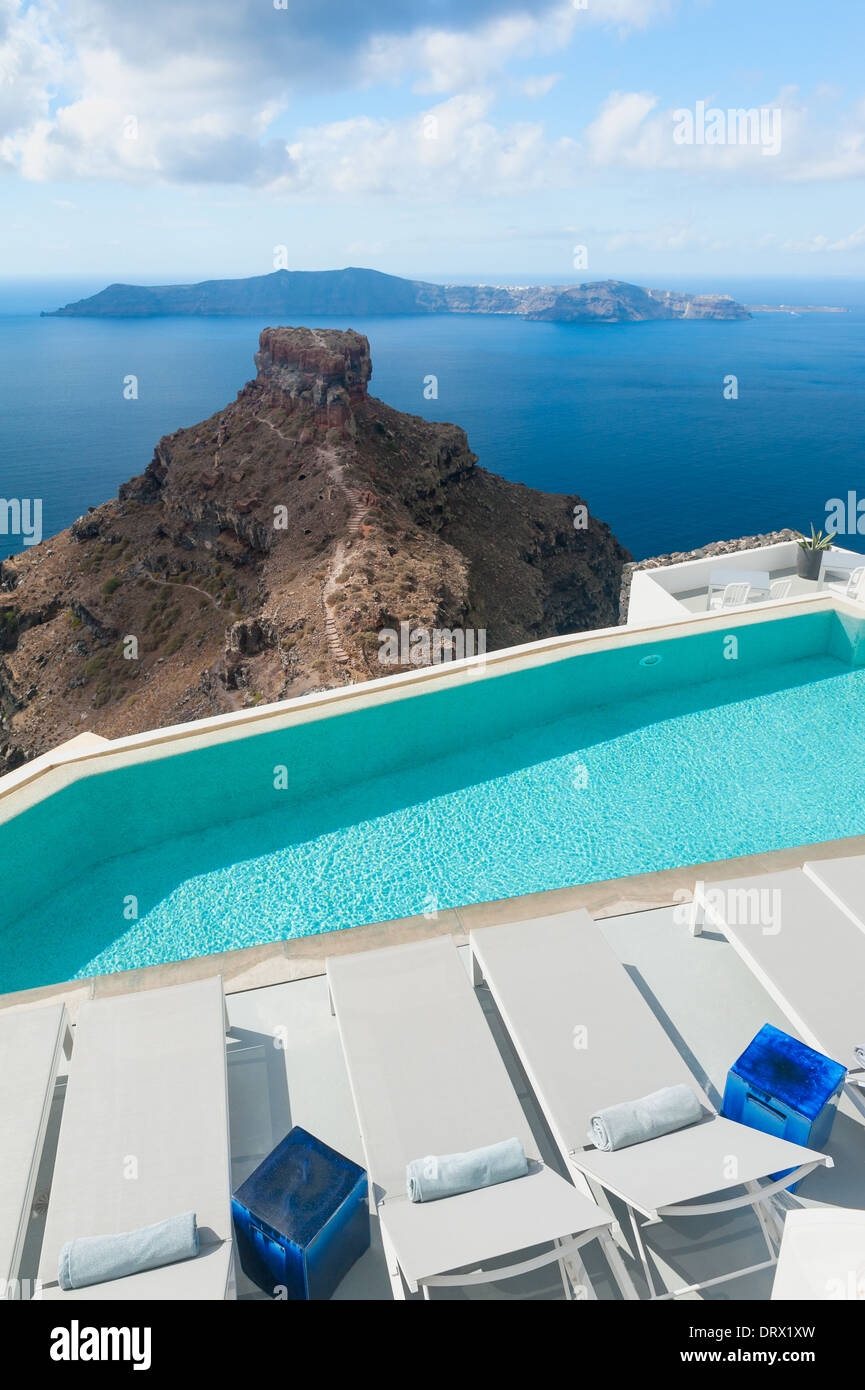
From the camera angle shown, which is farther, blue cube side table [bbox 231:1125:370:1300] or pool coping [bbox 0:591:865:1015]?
pool coping [bbox 0:591:865:1015]

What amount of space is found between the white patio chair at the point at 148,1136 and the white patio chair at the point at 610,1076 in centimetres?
128

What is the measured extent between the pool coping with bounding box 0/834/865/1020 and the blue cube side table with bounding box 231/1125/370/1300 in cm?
134

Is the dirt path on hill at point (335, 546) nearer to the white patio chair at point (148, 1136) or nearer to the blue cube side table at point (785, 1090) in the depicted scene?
the white patio chair at point (148, 1136)

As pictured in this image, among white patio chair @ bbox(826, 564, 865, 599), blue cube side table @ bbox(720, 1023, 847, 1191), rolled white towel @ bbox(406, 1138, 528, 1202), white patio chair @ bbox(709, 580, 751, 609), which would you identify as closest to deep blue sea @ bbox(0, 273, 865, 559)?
white patio chair @ bbox(826, 564, 865, 599)

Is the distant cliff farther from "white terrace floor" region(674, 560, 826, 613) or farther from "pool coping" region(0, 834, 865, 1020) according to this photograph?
"pool coping" region(0, 834, 865, 1020)

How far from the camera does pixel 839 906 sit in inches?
171

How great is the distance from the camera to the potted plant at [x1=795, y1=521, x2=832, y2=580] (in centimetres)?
1088

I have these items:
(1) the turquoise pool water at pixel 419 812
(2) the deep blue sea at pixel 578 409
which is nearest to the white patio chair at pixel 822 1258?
(1) the turquoise pool water at pixel 419 812

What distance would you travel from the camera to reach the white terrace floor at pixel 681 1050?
3043mm

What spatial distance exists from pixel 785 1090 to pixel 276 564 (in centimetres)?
3450

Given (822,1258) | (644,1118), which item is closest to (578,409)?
(644,1118)

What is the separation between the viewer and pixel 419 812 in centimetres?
627

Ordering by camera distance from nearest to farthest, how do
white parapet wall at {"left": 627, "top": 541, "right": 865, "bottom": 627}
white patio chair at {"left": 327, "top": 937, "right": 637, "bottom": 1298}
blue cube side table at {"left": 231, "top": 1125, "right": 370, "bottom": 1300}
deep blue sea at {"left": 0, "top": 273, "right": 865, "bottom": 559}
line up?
1. white patio chair at {"left": 327, "top": 937, "right": 637, "bottom": 1298}
2. blue cube side table at {"left": 231, "top": 1125, "right": 370, "bottom": 1300}
3. white parapet wall at {"left": 627, "top": 541, "right": 865, "bottom": 627}
4. deep blue sea at {"left": 0, "top": 273, "right": 865, "bottom": 559}

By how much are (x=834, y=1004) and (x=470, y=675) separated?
148 inches
